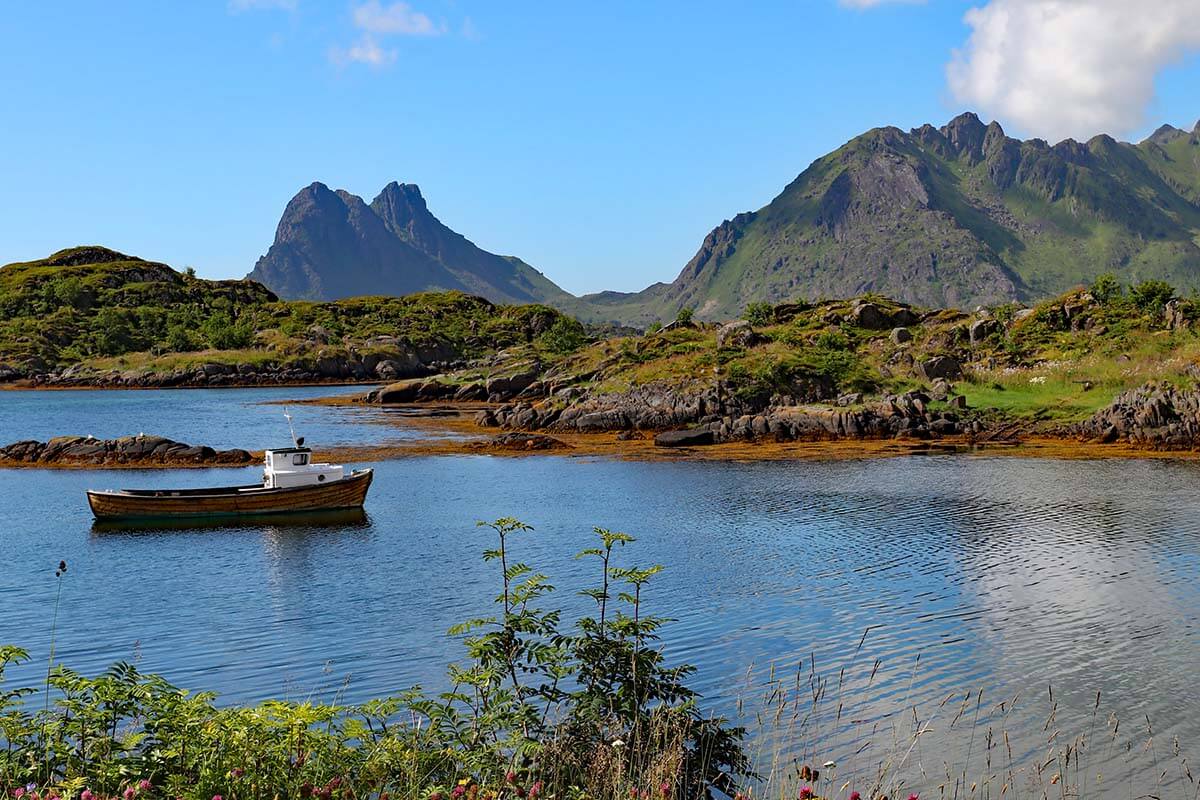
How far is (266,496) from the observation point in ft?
153

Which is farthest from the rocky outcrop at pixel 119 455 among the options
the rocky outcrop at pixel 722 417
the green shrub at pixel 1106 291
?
the green shrub at pixel 1106 291

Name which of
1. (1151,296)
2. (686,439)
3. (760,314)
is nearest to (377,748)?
(686,439)

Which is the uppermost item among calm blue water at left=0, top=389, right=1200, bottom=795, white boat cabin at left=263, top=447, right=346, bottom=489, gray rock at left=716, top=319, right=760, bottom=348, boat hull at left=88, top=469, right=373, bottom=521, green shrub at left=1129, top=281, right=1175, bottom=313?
green shrub at left=1129, top=281, right=1175, bottom=313

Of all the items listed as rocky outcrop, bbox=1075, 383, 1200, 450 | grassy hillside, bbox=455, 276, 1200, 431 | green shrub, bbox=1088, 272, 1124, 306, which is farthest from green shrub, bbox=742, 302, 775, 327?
rocky outcrop, bbox=1075, 383, 1200, 450

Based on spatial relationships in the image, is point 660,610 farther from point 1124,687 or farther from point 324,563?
point 324,563

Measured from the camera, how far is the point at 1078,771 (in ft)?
54.7

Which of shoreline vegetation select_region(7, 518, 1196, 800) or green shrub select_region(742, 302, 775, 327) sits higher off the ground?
green shrub select_region(742, 302, 775, 327)

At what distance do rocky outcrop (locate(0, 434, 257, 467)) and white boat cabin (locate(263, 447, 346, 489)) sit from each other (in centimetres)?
2186

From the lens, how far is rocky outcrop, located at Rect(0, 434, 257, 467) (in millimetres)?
68188

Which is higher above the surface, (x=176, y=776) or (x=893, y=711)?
(x=176, y=776)

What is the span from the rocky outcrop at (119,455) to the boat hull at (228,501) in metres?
22.1

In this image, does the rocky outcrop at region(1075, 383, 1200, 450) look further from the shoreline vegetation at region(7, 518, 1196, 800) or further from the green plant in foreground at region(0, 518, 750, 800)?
the green plant in foreground at region(0, 518, 750, 800)

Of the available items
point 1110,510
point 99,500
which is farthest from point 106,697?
point 1110,510

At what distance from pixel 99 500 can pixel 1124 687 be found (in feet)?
138
